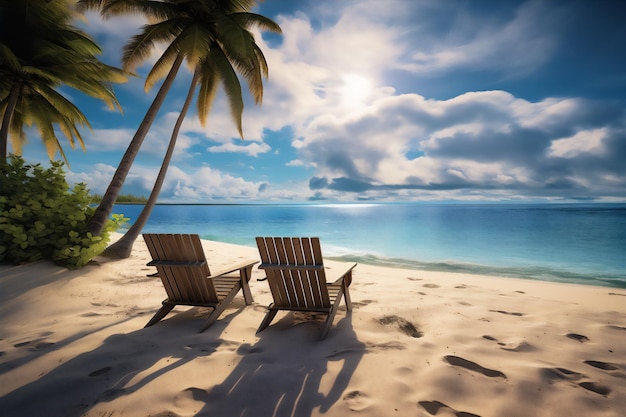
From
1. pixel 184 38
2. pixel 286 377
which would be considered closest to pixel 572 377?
pixel 286 377

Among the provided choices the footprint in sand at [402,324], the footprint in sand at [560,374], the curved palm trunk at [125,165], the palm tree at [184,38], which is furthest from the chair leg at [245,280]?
the palm tree at [184,38]

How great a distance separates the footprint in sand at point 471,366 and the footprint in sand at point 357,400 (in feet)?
3.00

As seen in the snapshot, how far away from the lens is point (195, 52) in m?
7.46

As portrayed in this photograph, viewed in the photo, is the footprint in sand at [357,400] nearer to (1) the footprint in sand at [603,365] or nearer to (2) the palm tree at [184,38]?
(1) the footprint in sand at [603,365]

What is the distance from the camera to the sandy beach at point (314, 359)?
204 centimetres

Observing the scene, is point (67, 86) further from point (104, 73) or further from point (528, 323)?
point (528, 323)

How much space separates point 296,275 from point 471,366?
1.83 metres

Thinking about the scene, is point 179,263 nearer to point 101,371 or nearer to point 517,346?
point 101,371

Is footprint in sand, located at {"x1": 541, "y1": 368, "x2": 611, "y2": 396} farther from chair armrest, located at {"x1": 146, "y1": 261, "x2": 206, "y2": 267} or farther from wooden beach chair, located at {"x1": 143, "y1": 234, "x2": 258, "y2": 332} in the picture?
chair armrest, located at {"x1": 146, "y1": 261, "x2": 206, "y2": 267}

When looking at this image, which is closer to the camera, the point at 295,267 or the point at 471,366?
the point at 471,366

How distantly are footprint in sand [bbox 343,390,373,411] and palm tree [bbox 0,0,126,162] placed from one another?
1041 centimetres

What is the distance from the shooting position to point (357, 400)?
2104 mm

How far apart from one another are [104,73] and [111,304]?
7764mm

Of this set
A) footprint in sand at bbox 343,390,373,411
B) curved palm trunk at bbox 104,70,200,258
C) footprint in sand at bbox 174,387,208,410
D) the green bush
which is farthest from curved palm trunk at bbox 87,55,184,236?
footprint in sand at bbox 343,390,373,411
